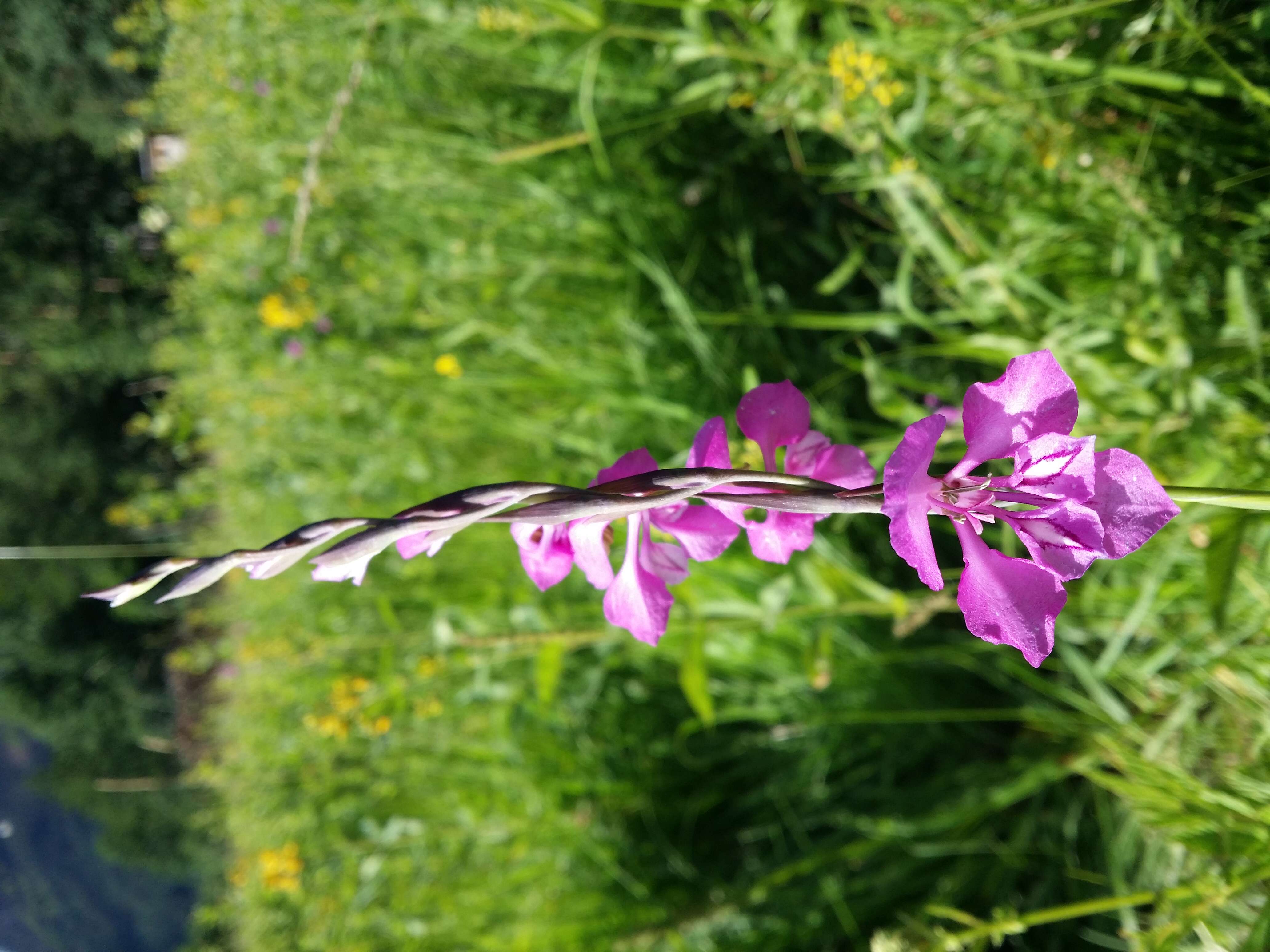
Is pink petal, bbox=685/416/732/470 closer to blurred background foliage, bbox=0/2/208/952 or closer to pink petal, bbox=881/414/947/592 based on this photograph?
pink petal, bbox=881/414/947/592

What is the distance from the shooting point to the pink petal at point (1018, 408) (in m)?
0.32

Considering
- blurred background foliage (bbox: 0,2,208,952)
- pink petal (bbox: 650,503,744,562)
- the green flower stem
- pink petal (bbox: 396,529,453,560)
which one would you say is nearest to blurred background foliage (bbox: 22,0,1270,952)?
the green flower stem

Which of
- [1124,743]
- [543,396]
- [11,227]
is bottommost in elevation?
[1124,743]

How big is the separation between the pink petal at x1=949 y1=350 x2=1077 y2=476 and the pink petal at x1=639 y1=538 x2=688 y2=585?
0.50 feet

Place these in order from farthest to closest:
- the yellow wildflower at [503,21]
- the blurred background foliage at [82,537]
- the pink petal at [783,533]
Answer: the blurred background foliage at [82,537]
the yellow wildflower at [503,21]
the pink petal at [783,533]

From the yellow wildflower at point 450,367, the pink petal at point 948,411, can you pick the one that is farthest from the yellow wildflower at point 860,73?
the yellow wildflower at point 450,367

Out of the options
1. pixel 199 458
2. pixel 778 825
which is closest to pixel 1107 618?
pixel 778 825

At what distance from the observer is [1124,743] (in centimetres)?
98

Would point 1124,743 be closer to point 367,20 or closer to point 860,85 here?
point 860,85

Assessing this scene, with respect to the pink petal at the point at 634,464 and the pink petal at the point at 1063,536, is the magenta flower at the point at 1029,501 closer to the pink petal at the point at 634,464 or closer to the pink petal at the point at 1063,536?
the pink petal at the point at 1063,536

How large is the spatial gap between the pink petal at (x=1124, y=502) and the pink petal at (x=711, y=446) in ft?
0.52

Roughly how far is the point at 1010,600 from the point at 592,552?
0.64 ft

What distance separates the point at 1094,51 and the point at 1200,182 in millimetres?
166

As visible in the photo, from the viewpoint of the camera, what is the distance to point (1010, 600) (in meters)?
0.32
